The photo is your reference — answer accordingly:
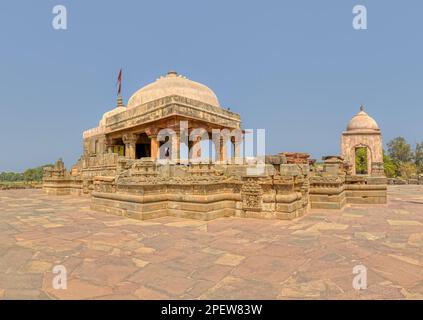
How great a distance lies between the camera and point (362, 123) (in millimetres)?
25125

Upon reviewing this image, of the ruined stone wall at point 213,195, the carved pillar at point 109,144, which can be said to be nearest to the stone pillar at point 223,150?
the carved pillar at point 109,144

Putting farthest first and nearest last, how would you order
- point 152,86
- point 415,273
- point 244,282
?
point 152,86 < point 415,273 < point 244,282

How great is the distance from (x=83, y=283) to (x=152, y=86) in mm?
18875

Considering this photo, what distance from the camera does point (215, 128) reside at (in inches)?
739

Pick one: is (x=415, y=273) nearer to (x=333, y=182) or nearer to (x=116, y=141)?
(x=333, y=182)

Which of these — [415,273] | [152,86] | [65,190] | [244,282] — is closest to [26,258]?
[244,282]

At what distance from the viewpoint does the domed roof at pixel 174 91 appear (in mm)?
18625

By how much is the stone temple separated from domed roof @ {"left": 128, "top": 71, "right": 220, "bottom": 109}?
0.08 m

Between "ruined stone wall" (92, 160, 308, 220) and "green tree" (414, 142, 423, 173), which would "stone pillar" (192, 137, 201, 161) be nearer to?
"ruined stone wall" (92, 160, 308, 220)

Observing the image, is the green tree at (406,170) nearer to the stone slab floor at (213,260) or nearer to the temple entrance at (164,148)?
the temple entrance at (164,148)

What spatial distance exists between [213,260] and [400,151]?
5676cm

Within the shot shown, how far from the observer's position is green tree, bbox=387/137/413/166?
158 feet

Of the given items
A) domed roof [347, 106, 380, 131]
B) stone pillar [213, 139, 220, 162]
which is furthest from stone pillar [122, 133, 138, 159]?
domed roof [347, 106, 380, 131]

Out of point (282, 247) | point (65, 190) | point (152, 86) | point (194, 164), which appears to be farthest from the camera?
point (152, 86)
